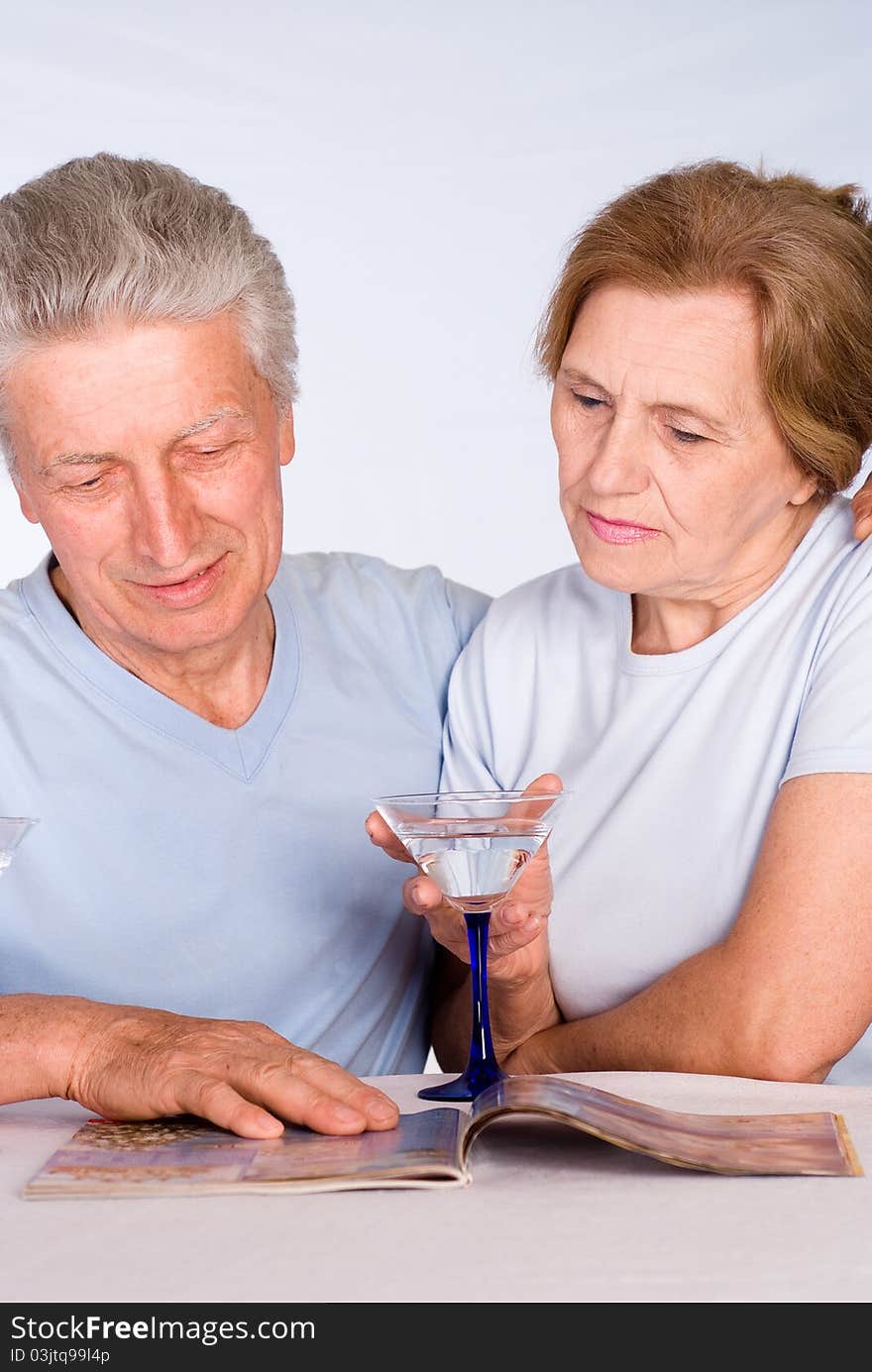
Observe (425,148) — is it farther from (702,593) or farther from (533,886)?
(533,886)

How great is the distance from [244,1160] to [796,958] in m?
0.74

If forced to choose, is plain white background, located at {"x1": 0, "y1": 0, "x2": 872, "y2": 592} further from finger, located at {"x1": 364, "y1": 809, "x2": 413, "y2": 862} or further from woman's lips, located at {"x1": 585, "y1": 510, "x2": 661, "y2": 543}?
finger, located at {"x1": 364, "y1": 809, "x2": 413, "y2": 862}

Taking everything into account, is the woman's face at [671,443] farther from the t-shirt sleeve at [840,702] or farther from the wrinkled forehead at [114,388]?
the wrinkled forehead at [114,388]

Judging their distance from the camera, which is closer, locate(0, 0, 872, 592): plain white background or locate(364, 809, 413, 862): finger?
locate(364, 809, 413, 862): finger

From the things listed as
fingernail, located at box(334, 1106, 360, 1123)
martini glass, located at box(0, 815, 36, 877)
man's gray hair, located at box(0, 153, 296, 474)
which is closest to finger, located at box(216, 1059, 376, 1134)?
fingernail, located at box(334, 1106, 360, 1123)

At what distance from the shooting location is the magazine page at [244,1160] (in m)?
1.39

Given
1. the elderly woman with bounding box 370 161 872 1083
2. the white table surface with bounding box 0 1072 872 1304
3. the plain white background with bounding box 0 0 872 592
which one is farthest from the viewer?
the plain white background with bounding box 0 0 872 592

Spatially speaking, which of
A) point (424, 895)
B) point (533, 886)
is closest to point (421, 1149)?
point (424, 895)

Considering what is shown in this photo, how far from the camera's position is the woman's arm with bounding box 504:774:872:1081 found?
1.89 m

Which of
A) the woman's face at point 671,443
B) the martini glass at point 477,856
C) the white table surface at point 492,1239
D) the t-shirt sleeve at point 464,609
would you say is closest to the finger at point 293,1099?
the white table surface at point 492,1239

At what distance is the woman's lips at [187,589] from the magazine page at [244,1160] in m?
0.84

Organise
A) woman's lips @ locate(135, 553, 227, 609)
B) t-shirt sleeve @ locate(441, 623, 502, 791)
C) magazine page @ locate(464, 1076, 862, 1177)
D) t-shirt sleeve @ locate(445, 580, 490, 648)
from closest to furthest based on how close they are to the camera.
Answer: magazine page @ locate(464, 1076, 862, 1177) < woman's lips @ locate(135, 553, 227, 609) < t-shirt sleeve @ locate(441, 623, 502, 791) < t-shirt sleeve @ locate(445, 580, 490, 648)

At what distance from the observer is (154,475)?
7.04 feet
